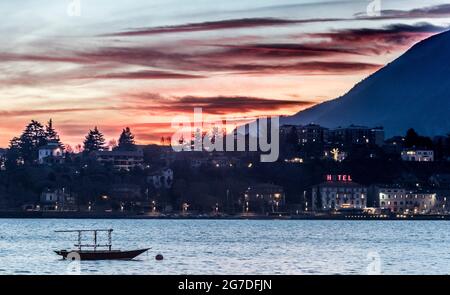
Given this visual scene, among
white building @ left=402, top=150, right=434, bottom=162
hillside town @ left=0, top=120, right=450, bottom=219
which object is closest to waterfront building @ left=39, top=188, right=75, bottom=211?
hillside town @ left=0, top=120, right=450, bottom=219

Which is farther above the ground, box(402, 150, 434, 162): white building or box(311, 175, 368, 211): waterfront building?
box(402, 150, 434, 162): white building

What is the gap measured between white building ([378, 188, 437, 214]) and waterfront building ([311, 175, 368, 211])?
2.25 meters

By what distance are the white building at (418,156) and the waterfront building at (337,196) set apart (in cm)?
1546

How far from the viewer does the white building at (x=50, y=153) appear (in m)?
138

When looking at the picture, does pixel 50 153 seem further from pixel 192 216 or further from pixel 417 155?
pixel 417 155

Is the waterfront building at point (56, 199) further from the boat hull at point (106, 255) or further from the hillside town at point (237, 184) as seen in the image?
the boat hull at point (106, 255)

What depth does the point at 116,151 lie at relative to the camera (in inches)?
5531

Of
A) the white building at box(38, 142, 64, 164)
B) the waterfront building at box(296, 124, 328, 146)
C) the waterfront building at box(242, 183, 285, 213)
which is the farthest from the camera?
the waterfront building at box(296, 124, 328, 146)

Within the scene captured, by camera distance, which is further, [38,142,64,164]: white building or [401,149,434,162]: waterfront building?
[401,149,434,162]: waterfront building

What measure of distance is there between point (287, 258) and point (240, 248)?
8822 millimetres

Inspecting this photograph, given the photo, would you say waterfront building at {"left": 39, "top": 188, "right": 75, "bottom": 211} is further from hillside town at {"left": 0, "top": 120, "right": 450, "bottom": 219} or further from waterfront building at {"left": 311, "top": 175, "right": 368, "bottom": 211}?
waterfront building at {"left": 311, "top": 175, "right": 368, "bottom": 211}

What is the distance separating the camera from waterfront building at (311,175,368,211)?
121250 mm

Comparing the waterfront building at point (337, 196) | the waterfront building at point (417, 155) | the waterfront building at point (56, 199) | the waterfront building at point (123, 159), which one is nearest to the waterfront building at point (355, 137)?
the waterfront building at point (417, 155)
